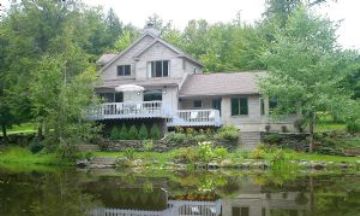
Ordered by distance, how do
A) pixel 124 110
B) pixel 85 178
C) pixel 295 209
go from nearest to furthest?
pixel 295 209 < pixel 85 178 < pixel 124 110

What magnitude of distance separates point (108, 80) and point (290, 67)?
1778cm

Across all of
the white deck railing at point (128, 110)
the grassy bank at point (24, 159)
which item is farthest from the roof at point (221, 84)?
the grassy bank at point (24, 159)

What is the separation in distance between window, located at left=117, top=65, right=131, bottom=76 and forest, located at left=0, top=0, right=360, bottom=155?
312 cm

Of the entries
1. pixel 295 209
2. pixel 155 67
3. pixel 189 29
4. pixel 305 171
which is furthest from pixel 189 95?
pixel 189 29

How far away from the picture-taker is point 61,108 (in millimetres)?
34500

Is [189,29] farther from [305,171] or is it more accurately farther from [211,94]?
[305,171]

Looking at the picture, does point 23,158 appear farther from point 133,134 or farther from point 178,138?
point 178,138

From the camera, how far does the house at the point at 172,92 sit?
39.8 metres

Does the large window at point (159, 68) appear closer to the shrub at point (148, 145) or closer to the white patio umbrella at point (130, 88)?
the white patio umbrella at point (130, 88)

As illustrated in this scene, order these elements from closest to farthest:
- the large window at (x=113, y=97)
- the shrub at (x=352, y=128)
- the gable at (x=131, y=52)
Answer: the shrub at (x=352, y=128) < the large window at (x=113, y=97) < the gable at (x=131, y=52)

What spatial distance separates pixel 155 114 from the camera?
39.1 m

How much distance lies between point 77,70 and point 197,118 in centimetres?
1120

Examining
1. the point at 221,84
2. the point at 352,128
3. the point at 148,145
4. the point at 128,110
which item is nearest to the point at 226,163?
the point at 148,145

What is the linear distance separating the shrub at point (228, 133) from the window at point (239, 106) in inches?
142
